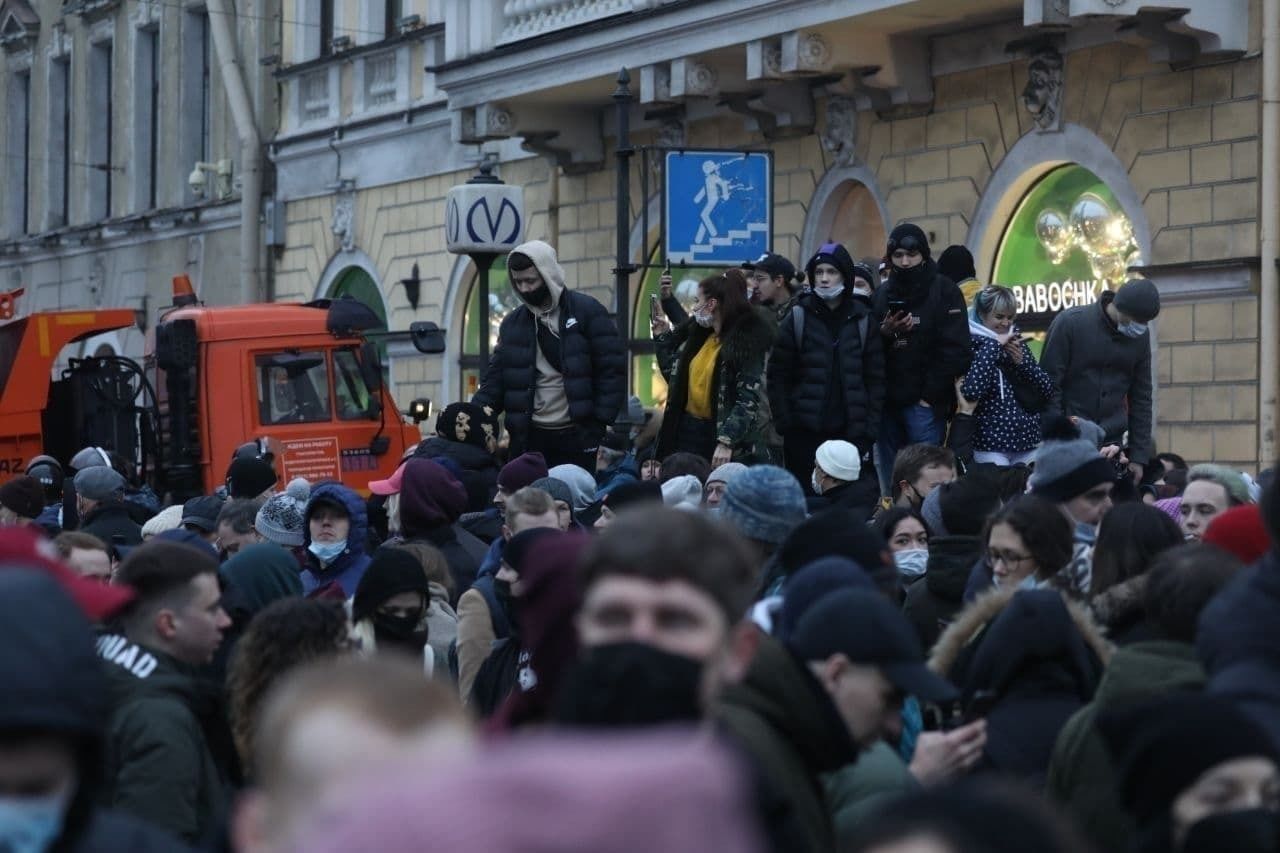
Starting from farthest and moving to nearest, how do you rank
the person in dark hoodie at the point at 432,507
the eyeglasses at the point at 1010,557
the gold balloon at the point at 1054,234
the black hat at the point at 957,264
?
the gold balloon at the point at 1054,234
the black hat at the point at 957,264
the person in dark hoodie at the point at 432,507
the eyeglasses at the point at 1010,557

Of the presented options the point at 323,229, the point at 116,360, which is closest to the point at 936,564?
the point at 116,360

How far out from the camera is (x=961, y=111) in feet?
61.6

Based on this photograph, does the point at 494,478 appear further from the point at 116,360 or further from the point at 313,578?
the point at 116,360

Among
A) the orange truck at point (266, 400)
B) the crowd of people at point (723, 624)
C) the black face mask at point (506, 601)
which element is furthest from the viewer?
the orange truck at point (266, 400)

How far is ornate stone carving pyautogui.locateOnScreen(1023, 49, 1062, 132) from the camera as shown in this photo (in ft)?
57.4

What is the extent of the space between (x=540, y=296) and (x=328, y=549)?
3455 millimetres

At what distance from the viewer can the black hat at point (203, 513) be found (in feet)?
39.7

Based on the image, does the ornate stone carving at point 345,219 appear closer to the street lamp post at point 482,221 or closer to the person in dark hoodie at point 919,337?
the street lamp post at point 482,221

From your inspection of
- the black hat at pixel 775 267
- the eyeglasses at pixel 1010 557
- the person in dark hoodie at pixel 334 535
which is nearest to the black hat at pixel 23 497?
the black hat at pixel 775 267

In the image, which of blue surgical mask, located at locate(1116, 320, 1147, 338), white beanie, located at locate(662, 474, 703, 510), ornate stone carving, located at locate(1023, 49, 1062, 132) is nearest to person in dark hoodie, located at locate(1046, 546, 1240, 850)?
white beanie, located at locate(662, 474, 703, 510)

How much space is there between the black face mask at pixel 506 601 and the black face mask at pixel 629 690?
4.84m

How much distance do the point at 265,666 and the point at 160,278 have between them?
101 feet

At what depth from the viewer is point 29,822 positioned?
2.67 metres

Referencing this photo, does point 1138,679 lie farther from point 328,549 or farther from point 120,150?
point 120,150
